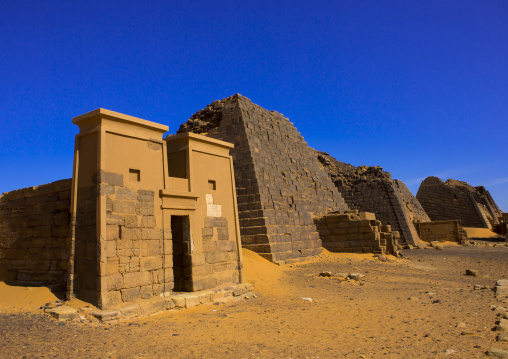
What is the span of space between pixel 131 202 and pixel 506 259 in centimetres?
1540

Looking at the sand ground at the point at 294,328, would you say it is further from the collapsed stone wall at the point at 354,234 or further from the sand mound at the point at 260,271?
the collapsed stone wall at the point at 354,234

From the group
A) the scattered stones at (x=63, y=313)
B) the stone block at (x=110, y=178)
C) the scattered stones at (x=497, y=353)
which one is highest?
the stone block at (x=110, y=178)

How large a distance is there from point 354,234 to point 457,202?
24.7 metres

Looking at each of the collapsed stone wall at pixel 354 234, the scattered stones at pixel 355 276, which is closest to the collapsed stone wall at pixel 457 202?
the collapsed stone wall at pixel 354 234

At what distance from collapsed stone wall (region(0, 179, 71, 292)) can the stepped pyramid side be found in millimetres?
6747

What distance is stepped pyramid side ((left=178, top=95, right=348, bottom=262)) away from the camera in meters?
13.3

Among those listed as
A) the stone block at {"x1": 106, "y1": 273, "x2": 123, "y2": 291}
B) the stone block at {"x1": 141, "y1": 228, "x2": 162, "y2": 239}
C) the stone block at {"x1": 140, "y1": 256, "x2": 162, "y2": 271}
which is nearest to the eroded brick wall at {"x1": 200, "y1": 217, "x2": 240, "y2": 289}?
the stone block at {"x1": 140, "y1": 256, "x2": 162, "y2": 271}

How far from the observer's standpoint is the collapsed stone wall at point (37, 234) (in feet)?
24.5

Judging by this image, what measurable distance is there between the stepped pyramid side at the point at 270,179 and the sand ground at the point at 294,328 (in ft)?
12.8

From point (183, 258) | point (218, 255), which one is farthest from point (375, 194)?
point (183, 258)

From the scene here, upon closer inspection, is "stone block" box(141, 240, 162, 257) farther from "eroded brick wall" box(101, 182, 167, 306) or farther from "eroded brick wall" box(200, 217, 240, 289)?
"eroded brick wall" box(200, 217, 240, 289)

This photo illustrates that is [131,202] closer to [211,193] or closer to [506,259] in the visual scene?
[211,193]

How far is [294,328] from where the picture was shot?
232 inches

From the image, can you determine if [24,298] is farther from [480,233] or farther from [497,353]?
[480,233]
